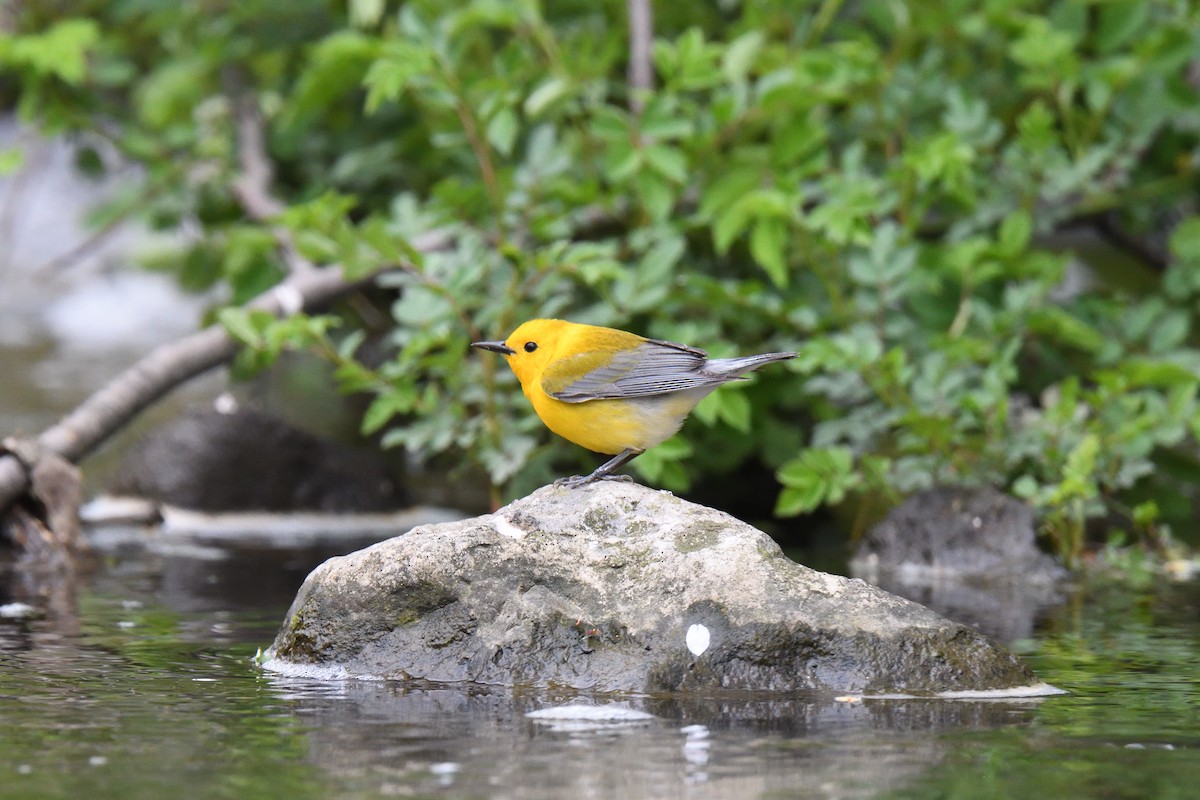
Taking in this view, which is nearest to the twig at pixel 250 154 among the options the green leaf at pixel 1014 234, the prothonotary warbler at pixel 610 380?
the green leaf at pixel 1014 234

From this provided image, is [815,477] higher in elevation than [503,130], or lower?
lower

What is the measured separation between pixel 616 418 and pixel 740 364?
0.44 metres

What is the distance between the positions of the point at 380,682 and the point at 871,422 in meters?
3.81

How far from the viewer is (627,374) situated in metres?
5.43

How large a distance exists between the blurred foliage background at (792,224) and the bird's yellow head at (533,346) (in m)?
1.43

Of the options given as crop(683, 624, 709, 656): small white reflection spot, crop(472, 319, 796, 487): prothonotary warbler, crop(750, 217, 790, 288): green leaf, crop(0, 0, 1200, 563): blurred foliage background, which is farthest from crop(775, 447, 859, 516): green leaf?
crop(683, 624, 709, 656): small white reflection spot

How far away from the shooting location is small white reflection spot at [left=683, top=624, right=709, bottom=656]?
15.3 ft

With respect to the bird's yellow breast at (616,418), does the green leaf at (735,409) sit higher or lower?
higher

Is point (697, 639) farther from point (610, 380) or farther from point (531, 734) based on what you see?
point (610, 380)

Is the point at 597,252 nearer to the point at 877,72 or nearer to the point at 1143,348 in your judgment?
the point at 877,72

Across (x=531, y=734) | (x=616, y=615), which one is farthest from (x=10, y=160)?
(x=531, y=734)

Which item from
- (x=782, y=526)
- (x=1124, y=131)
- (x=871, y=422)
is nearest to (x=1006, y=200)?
(x=1124, y=131)

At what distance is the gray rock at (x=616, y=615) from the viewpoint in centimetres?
465

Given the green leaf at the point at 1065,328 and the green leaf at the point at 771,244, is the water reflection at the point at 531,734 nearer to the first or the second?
the green leaf at the point at 771,244
